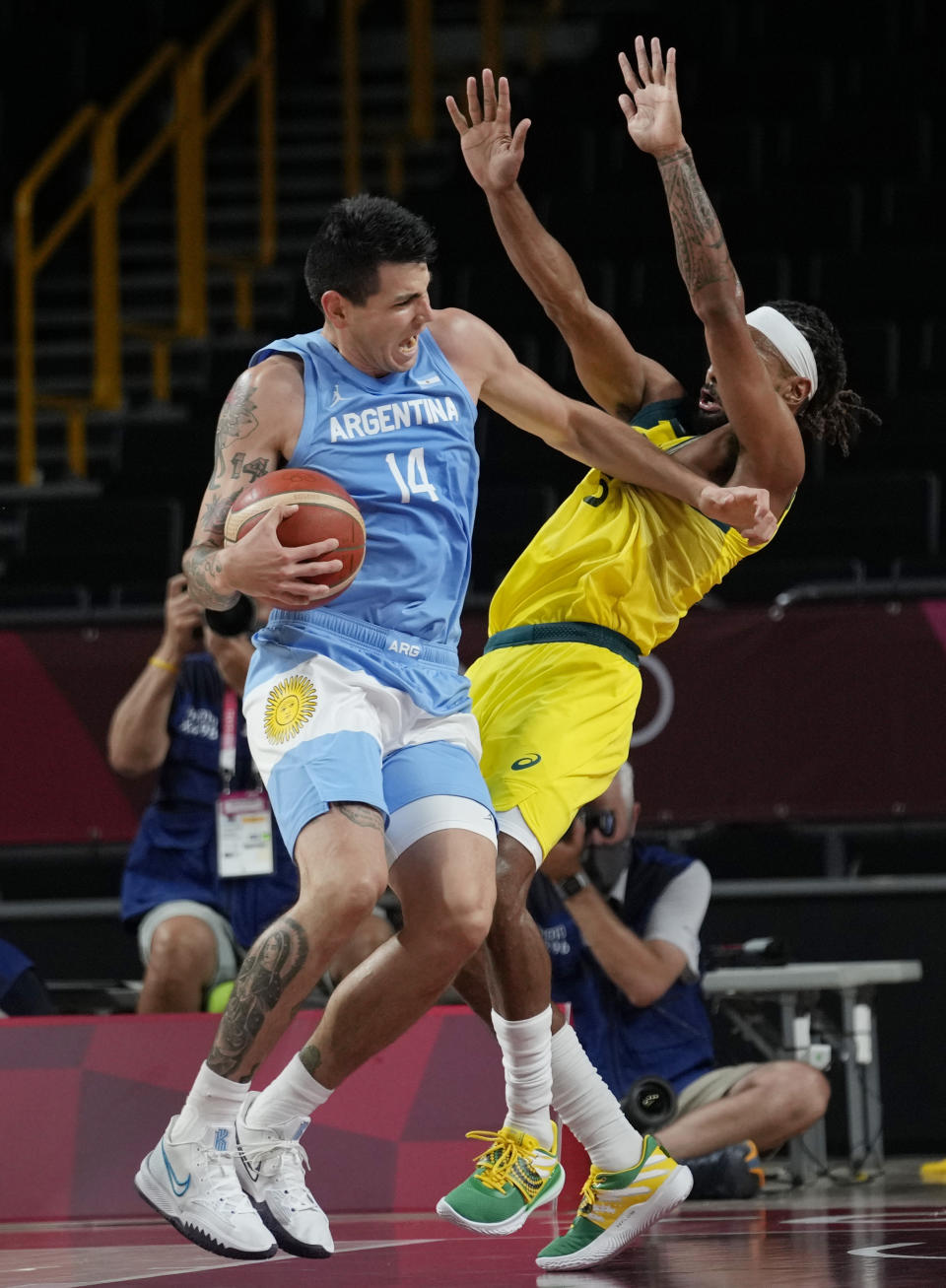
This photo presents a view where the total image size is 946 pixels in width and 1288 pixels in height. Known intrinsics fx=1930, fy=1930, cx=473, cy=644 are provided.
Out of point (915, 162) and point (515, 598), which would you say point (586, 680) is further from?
point (915, 162)

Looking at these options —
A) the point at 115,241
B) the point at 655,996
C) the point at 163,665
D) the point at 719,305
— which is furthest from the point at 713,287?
the point at 115,241

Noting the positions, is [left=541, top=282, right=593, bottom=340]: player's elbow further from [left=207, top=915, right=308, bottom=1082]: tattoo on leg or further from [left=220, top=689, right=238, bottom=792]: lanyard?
[left=220, top=689, right=238, bottom=792]: lanyard

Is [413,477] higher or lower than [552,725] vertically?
higher

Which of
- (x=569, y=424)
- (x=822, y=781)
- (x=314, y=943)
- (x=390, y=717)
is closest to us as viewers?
(x=314, y=943)

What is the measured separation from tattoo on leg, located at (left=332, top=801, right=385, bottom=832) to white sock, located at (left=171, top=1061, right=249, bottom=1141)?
0.57m

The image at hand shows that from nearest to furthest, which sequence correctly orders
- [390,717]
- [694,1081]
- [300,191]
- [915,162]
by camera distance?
[390,717]
[694,1081]
[915,162]
[300,191]

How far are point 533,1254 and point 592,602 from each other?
5.21 feet

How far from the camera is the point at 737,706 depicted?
7.51 m

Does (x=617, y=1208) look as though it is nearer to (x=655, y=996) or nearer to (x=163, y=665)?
(x=655, y=996)

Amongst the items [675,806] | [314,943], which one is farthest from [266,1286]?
[675,806]

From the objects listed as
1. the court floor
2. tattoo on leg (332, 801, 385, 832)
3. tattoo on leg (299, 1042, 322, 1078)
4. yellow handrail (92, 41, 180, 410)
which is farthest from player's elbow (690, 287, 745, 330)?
yellow handrail (92, 41, 180, 410)

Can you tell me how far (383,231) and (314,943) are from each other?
58.6 inches

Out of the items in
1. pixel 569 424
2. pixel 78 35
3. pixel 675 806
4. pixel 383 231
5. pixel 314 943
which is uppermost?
pixel 78 35

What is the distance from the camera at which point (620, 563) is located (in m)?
4.55
